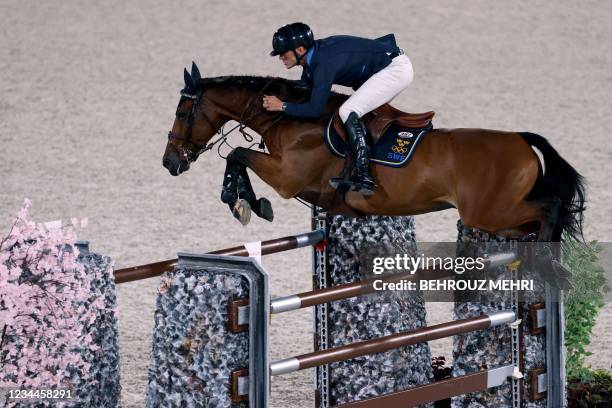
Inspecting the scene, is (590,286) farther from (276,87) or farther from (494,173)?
(276,87)

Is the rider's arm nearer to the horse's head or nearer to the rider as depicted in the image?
the rider

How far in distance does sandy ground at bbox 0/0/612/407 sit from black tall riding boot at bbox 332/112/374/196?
279 centimetres

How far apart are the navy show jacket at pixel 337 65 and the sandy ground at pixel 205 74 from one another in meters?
2.94

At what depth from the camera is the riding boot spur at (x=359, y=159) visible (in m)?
7.09

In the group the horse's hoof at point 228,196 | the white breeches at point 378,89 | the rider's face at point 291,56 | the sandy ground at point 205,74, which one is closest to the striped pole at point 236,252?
the horse's hoof at point 228,196

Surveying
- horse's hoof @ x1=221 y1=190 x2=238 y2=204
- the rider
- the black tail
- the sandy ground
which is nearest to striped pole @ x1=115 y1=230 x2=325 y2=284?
horse's hoof @ x1=221 y1=190 x2=238 y2=204

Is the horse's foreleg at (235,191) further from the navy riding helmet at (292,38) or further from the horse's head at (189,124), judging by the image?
the navy riding helmet at (292,38)

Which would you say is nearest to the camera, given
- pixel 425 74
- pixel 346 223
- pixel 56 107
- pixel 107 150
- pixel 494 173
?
pixel 494 173

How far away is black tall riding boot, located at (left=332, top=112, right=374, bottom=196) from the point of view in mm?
7094

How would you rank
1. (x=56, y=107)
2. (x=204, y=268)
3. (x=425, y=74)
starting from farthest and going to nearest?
1. (x=425, y=74)
2. (x=56, y=107)
3. (x=204, y=268)

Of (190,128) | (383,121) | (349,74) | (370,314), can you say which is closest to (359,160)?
(383,121)

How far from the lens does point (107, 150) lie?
1525 centimetres

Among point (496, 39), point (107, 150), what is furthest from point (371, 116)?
point (496, 39)

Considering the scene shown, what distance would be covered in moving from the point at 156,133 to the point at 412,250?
8.17 meters
